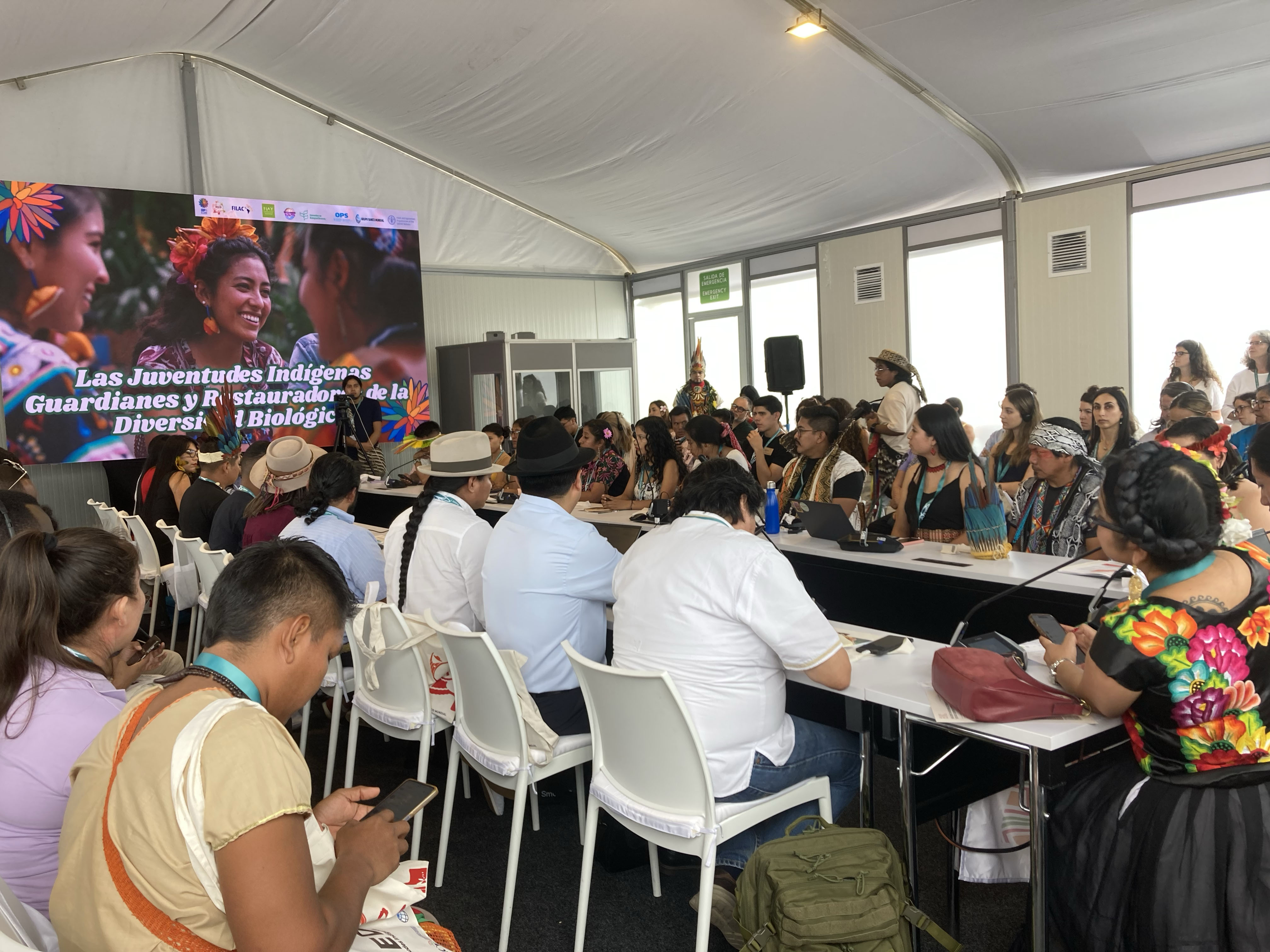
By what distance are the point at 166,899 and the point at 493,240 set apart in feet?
37.3

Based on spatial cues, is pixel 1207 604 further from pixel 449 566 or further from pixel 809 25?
pixel 809 25

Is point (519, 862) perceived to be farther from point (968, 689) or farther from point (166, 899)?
point (166, 899)

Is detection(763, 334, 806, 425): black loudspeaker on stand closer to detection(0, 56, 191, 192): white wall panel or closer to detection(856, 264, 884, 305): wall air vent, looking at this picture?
detection(856, 264, 884, 305): wall air vent

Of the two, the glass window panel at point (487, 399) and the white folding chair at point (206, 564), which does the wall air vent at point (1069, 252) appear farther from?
the white folding chair at point (206, 564)

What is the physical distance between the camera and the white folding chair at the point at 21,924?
131 cm

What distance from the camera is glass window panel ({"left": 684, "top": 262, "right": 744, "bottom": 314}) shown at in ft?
38.4

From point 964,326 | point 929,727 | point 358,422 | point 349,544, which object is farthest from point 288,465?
point 964,326

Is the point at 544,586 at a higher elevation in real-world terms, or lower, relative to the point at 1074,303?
lower

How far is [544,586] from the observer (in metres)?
2.81

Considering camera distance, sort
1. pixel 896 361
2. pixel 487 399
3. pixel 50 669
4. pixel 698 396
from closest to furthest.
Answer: pixel 50 669 → pixel 896 361 → pixel 698 396 → pixel 487 399

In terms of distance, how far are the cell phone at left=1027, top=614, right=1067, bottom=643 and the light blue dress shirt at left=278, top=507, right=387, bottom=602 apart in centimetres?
241

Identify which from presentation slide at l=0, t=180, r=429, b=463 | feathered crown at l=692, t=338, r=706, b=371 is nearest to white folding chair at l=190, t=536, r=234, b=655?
presentation slide at l=0, t=180, r=429, b=463

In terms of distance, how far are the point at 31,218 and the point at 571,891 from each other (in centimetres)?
824

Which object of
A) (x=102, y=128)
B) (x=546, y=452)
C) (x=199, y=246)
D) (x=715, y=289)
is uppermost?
(x=102, y=128)
